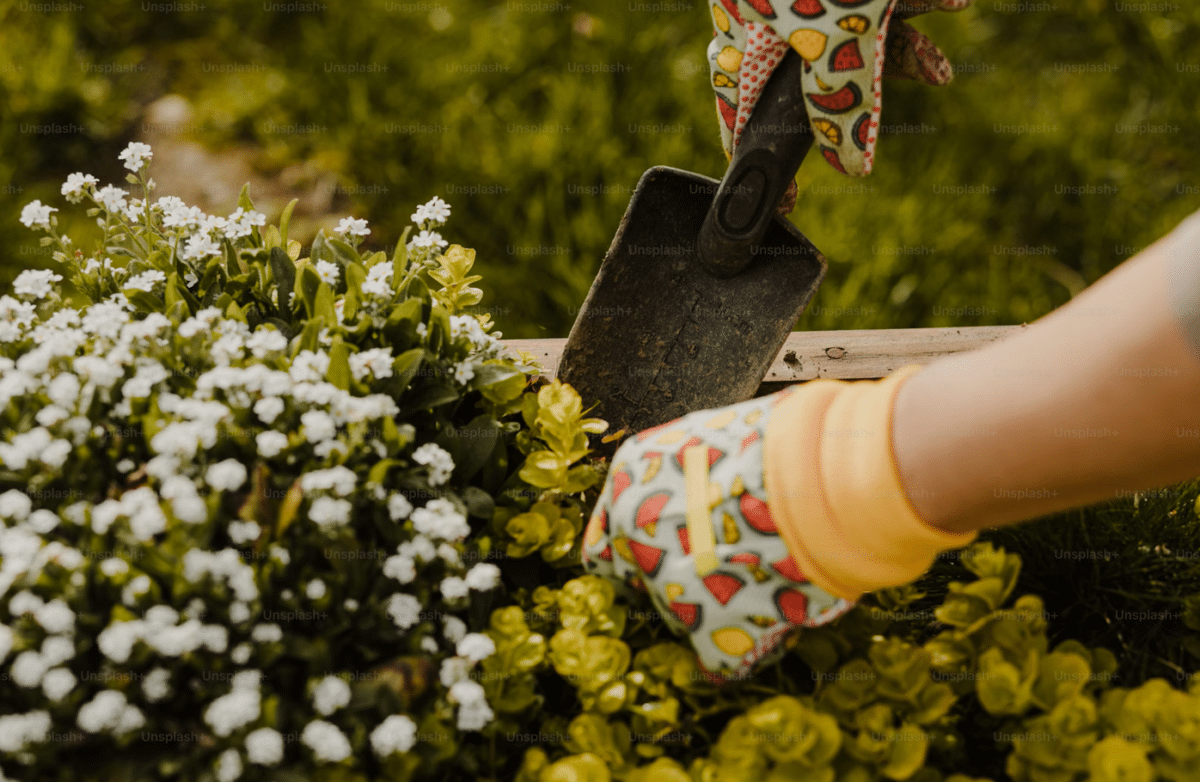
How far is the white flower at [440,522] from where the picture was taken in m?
0.93

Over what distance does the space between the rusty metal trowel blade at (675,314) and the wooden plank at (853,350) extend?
0.08 meters

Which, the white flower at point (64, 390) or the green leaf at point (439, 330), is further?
the green leaf at point (439, 330)

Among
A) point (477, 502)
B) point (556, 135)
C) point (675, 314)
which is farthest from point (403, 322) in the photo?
point (556, 135)

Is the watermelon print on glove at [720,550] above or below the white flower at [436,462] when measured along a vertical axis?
below

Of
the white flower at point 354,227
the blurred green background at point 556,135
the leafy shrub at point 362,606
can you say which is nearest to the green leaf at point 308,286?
the leafy shrub at point 362,606

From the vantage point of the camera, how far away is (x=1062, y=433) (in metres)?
0.74

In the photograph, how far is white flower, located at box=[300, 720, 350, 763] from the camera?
2.64 ft

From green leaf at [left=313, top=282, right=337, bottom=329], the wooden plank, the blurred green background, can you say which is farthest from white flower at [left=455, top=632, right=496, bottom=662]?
the blurred green background

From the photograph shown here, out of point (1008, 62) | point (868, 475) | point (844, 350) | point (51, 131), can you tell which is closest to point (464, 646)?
point (868, 475)

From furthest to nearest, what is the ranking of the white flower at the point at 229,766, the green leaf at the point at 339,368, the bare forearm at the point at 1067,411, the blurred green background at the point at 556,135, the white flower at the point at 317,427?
the blurred green background at the point at 556,135, the green leaf at the point at 339,368, the white flower at the point at 317,427, the white flower at the point at 229,766, the bare forearm at the point at 1067,411

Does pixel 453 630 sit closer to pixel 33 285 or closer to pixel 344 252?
pixel 344 252

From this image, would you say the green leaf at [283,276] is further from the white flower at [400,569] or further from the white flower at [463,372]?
the white flower at [400,569]

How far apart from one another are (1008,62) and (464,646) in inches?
108

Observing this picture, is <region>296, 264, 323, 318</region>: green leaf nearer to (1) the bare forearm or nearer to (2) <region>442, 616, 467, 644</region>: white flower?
(2) <region>442, 616, 467, 644</region>: white flower
